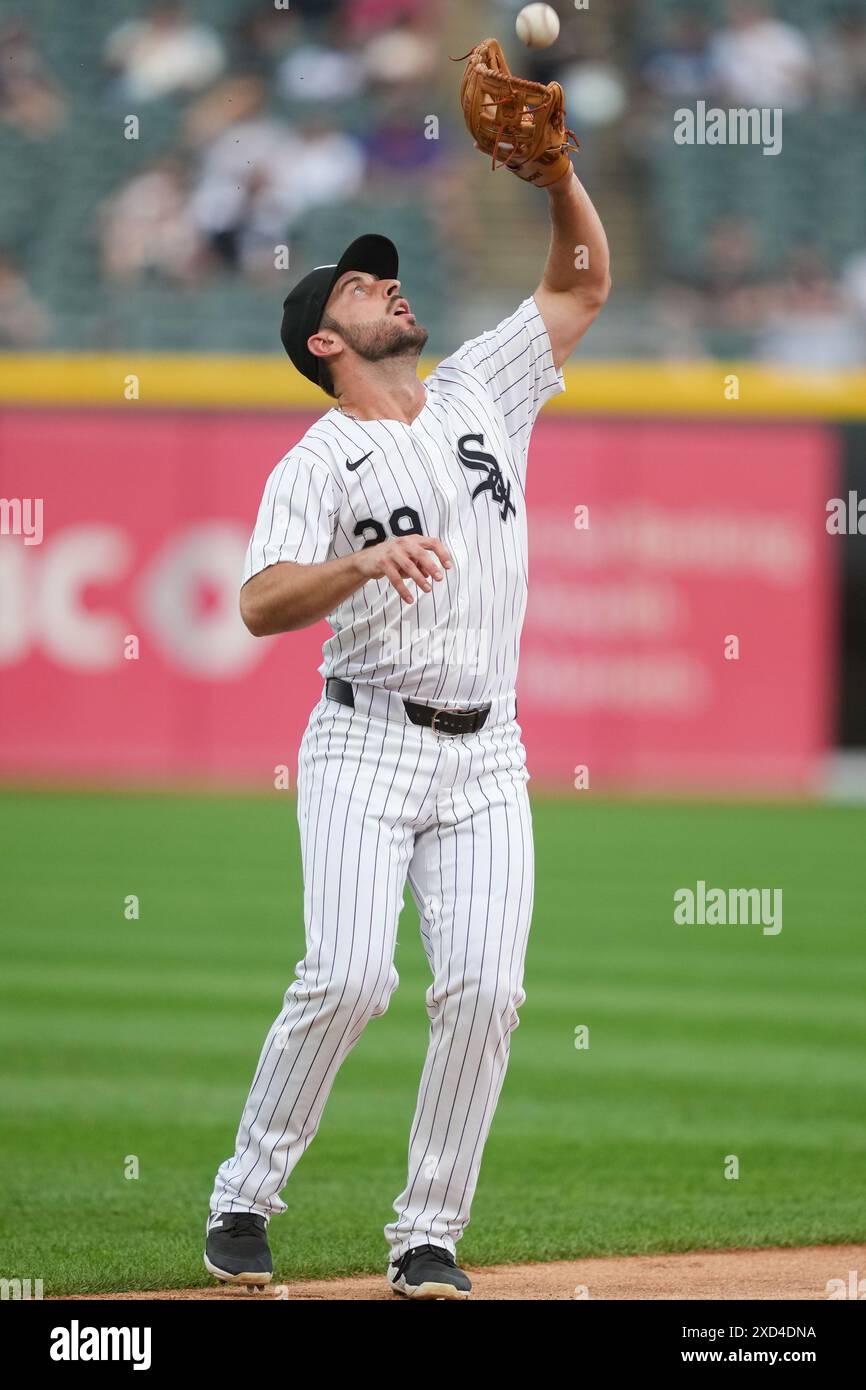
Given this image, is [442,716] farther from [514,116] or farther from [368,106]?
[368,106]

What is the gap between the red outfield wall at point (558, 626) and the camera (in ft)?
54.2

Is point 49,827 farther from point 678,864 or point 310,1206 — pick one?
point 310,1206

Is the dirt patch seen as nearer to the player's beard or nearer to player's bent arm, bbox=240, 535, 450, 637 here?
player's bent arm, bbox=240, 535, 450, 637

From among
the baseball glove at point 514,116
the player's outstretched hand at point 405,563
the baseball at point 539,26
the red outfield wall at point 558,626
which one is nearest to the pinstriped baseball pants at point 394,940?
the player's outstretched hand at point 405,563

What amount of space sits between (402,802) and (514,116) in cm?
162

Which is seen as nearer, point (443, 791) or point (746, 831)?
point (443, 791)

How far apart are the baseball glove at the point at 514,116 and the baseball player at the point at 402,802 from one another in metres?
0.48

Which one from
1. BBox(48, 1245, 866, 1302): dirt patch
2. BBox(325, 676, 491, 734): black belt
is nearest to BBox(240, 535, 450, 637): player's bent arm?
BBox(325, 676, 491, 734): black belt

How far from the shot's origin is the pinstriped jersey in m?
4.41

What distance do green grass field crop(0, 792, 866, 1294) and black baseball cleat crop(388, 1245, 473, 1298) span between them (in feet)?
1.21

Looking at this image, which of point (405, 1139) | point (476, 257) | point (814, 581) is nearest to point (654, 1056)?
point (405, 1139)

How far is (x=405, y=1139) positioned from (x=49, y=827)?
25.8 ft

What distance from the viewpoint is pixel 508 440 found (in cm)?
479

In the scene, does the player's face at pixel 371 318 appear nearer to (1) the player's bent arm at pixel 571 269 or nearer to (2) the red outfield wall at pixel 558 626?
(1) the player's bent arm at pixel 571 269
